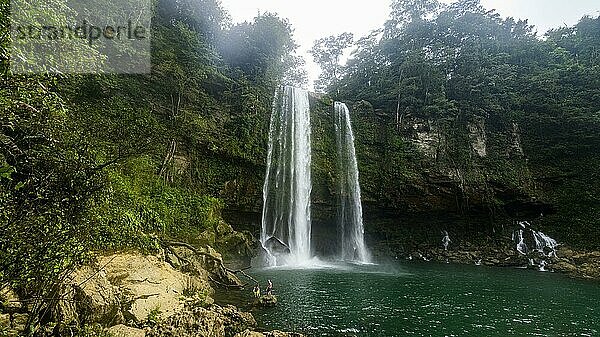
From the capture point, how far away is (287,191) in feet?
74.0

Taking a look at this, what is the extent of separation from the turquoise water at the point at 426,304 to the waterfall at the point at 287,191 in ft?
13.3

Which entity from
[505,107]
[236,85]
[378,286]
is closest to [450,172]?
[505,107]

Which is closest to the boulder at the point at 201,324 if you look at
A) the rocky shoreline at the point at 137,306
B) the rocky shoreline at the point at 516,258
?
the rocky shoreline at the point at 137,306

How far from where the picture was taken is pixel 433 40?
3253cm

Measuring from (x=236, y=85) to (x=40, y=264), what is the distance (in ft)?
67.5

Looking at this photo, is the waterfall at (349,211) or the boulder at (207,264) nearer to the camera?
the boulder at (207,264)

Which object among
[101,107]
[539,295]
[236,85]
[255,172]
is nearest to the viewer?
[539,295]

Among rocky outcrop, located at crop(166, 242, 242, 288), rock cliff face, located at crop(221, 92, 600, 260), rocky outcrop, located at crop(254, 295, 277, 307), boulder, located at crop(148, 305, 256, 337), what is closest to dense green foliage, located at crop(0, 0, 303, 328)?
rocky outcrop, located at crop(166, 242, 242, 288)

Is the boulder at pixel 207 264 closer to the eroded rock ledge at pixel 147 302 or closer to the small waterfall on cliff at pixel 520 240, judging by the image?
the eroded rock ledge at pixel 147 302

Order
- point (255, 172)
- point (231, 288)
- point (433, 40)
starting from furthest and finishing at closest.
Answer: point (433, 40)
point (255, 172)
point (231, 288)

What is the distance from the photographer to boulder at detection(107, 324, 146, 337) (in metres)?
5.58

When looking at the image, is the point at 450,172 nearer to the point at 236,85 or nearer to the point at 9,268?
the point at 236,85

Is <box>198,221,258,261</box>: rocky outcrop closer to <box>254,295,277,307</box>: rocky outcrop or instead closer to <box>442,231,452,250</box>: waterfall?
<box>254,295,277,307</box>: rocky outcrop

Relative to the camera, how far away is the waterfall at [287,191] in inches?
858
